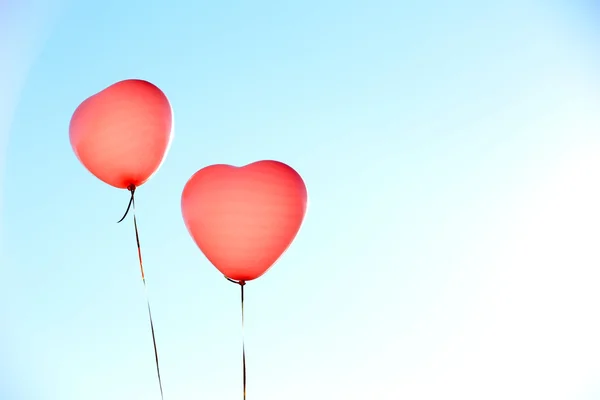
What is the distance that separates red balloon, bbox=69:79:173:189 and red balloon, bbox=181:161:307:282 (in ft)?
1.12

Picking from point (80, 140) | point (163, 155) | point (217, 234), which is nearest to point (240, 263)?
point (217, 234)

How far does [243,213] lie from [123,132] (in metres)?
0.92

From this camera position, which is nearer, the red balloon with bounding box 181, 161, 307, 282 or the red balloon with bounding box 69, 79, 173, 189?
the red balloon with bounding box 181, 161, 307, 282

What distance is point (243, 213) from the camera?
11.3ft

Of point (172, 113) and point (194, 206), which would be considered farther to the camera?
point (172, 113)

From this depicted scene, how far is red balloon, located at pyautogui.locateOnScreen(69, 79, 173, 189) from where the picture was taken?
362 cm

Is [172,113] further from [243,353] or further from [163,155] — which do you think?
[243,353]

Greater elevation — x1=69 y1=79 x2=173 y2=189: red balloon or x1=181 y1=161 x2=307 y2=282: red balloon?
x1=69 y1=79 x2=173 y2=189: red balloon

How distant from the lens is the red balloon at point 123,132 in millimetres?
3621

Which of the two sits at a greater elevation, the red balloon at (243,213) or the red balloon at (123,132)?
the red balloon at (123,132)

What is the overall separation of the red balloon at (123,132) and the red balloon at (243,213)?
0.34 meters

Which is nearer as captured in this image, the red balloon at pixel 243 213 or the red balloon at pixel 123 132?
the red balloon at pixel 243 213

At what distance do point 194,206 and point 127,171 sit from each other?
1.68 feet

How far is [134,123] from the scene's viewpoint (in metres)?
3.62
